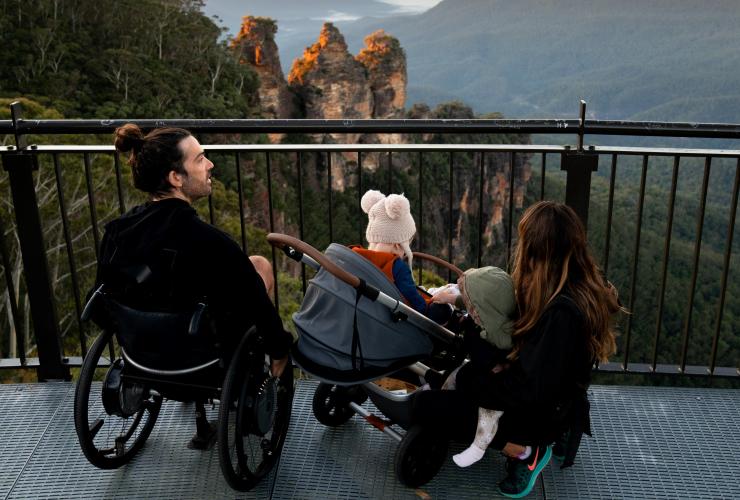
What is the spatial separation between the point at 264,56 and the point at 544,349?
142 ft

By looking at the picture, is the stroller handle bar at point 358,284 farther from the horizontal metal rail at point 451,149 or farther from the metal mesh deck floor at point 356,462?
the horizontal metal rail at point 451,149

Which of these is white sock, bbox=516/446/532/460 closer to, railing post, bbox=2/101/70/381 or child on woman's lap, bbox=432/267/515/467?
child on woman's lap, bbox=432/267/515/467

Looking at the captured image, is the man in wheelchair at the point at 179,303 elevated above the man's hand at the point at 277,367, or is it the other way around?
the man in wheelchair at the point at 179,303

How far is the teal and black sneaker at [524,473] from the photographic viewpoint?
2344mm

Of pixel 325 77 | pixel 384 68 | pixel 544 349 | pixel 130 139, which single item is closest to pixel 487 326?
pixel 544 349

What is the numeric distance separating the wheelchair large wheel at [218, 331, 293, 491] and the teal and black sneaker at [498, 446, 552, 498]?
811mm

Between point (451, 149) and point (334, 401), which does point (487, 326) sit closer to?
point (334, 401)

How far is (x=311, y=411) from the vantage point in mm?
2922

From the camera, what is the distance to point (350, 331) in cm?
226

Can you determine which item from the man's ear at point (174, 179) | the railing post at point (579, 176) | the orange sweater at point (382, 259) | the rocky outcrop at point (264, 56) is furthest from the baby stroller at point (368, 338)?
the rocky outcrop at point (264, 56)

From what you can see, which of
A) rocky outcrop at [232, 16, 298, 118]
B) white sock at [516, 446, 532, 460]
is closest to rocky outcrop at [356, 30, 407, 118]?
rocky outcrop at [232, 16, 298, 118]

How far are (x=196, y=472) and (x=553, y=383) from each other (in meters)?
1.31

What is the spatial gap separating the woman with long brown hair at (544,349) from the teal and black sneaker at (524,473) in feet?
0.08

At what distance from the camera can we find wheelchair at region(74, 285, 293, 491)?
2061 millimetres
